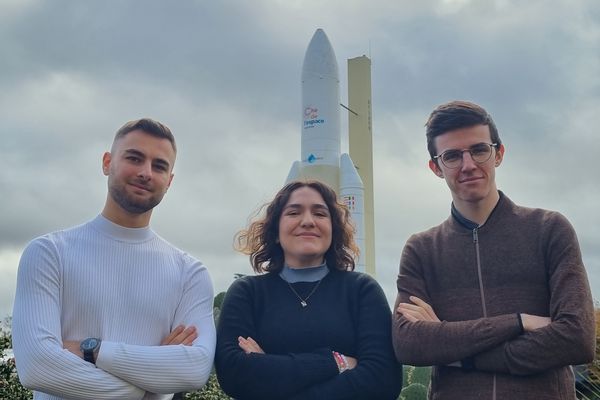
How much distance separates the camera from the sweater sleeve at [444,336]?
122 inches

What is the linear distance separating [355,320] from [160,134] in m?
1.43

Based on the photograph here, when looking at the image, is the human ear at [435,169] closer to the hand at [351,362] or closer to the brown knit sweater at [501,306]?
the brown knit sweater at [501,306]

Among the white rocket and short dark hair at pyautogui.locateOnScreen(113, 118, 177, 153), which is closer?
short dark hair at pyautogui.locateOnScreen(113, 118, 177, 153)

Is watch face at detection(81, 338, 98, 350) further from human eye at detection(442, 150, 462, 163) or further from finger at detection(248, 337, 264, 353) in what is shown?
human eye at detection(442, 150, 462, 163)

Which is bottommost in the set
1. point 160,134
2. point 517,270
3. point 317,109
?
point 517,270

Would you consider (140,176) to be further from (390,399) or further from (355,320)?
(390,399)

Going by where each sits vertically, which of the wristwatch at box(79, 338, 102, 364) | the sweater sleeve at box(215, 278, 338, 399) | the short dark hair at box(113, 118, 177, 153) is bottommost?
the sweater sleeve at box(215, 278, 338, 399)

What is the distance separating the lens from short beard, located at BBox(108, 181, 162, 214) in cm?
342

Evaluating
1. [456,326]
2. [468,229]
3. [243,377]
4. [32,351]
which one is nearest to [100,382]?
[32,351]

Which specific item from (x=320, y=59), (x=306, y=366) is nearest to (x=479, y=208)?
(x=306, y=366)

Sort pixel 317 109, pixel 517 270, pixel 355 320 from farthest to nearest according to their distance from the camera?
pixel 317 109 < pixel 355 320 < pixel 517 270

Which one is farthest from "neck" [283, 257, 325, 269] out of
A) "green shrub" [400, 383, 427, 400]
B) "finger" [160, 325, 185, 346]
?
"green shrub" [400, 383, 427, 400]

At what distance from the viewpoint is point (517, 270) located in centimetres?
328

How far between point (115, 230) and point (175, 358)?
2.47ft
